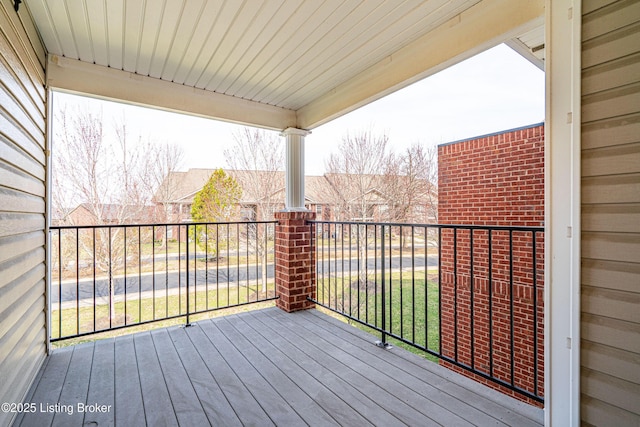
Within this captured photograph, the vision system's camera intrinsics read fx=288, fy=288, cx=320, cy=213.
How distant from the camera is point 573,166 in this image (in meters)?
1.25

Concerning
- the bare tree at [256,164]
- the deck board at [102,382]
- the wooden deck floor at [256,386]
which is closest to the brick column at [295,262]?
the wooden deck floor at [256,386]

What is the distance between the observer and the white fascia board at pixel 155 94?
7.55ft

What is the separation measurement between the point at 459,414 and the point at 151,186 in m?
8.08

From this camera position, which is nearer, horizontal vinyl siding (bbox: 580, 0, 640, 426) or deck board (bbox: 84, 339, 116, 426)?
horizontal vinyl siding (bbox: 580, 0, 640, 426)

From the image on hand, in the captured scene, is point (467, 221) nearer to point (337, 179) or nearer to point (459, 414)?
point (459, 414)

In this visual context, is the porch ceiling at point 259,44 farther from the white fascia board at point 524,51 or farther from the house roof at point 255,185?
the house roof at point 255,185

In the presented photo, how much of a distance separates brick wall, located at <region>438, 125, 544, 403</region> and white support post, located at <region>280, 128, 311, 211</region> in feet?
7.06

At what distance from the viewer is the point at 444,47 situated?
1.91 m

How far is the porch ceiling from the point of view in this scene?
171cm

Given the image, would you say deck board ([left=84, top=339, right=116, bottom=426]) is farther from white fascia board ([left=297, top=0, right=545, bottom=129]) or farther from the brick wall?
the brick wall

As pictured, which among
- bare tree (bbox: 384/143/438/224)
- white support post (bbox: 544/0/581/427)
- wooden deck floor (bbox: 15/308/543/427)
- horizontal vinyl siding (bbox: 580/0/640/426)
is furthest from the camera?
bare tree (bbox: 384/143/438/224)

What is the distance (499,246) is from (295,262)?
2.83 m

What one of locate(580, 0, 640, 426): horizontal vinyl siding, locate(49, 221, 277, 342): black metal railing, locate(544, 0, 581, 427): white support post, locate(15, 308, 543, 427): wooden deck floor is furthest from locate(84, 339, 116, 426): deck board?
locate(49, 221, 277, 342): black metal railing

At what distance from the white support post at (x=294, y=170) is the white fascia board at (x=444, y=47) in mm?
726
